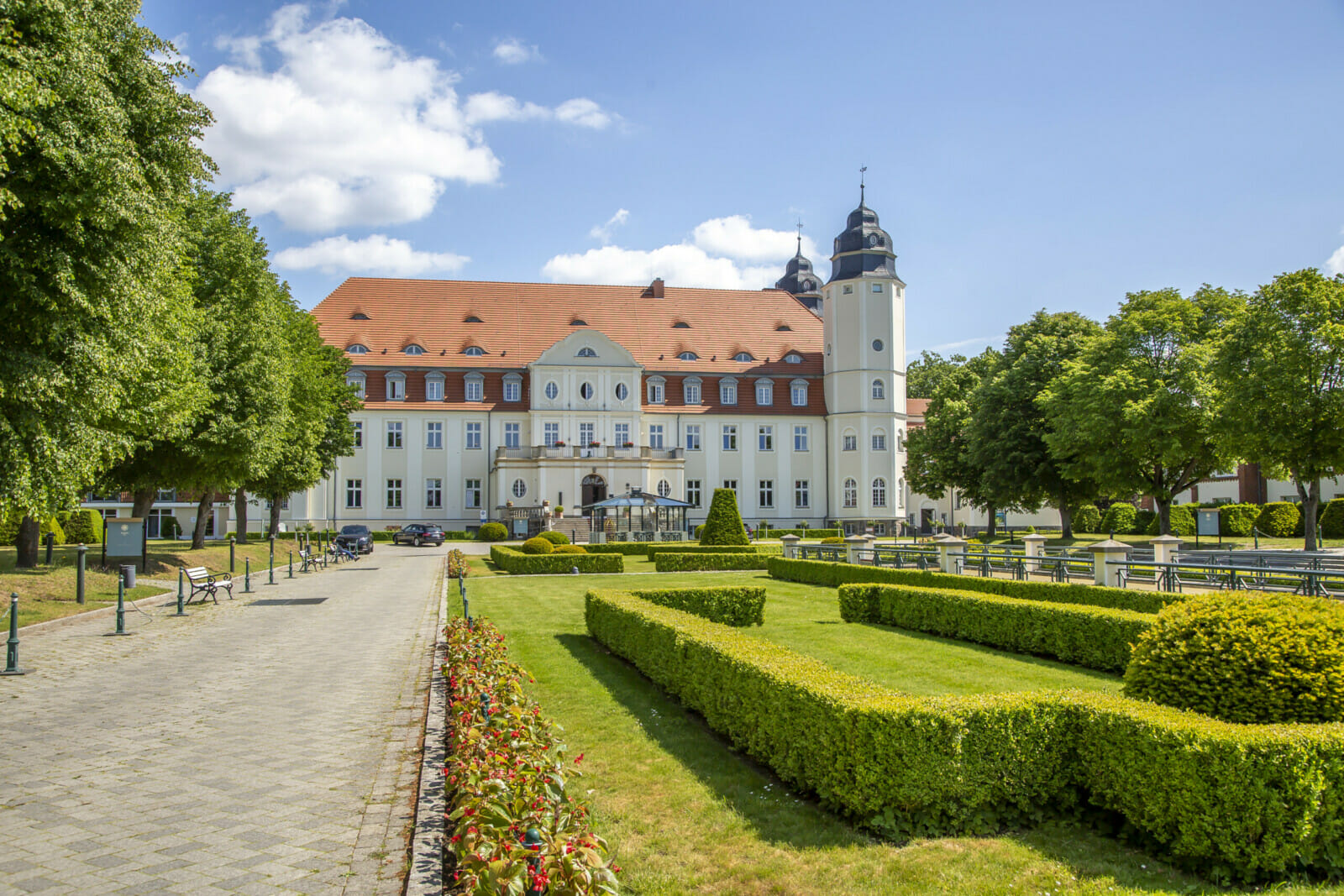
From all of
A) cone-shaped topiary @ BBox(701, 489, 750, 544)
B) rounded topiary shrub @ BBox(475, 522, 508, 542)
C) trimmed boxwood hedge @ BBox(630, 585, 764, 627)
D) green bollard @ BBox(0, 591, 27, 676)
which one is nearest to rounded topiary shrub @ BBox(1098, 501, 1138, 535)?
cone-shaped topiary @ BBox(701, 489, 750, 544)

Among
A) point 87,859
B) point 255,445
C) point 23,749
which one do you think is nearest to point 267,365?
point 255,445

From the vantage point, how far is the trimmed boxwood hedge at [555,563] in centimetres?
2806

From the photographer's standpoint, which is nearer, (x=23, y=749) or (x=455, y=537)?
(x=23, y=749)

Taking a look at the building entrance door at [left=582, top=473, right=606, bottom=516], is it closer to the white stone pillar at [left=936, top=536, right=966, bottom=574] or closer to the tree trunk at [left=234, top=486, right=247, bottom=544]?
the tree trunk at [left=234, top=486, right=247, bottom=544]

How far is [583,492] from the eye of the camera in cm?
5281

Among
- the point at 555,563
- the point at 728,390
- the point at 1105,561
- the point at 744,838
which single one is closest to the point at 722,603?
the point at 1105,561

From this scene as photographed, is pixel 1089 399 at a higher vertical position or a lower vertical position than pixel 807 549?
higher

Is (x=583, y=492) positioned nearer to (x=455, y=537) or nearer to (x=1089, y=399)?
(x=455, y=537)

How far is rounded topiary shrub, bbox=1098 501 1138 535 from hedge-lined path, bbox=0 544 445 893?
47.5 meters

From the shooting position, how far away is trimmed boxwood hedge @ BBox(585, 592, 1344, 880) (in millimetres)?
5133

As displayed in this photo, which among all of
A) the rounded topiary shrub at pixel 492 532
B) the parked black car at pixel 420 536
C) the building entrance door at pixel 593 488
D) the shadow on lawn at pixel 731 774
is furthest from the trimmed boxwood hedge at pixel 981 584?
the building entrance door at pixel 593 488

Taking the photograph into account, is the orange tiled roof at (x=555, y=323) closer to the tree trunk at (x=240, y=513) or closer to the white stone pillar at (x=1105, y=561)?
the tree trunk at (x=240, y=513)

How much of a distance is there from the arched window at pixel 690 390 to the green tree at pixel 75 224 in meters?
40.7

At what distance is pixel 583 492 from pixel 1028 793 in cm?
4738
